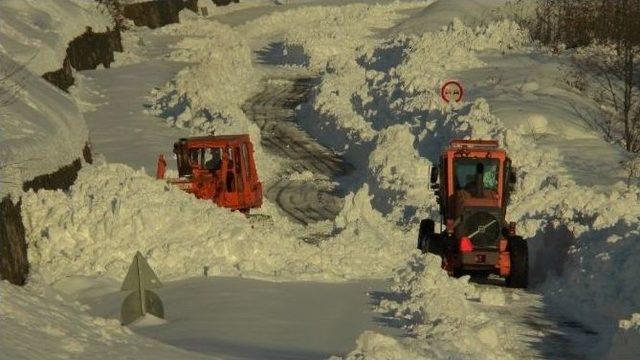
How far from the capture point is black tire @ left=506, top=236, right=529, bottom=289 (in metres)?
20.7

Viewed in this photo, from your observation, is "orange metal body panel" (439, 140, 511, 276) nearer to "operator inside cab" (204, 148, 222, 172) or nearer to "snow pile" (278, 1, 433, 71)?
"operator inside cab" (204, 148, 222, 172)

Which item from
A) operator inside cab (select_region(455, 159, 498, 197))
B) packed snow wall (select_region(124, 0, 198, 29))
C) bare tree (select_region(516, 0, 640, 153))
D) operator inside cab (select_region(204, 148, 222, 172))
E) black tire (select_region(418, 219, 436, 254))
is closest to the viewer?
operator inside cab (select_region(455, 159, 498, 197))

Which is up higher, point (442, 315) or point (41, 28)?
point (41, 28)

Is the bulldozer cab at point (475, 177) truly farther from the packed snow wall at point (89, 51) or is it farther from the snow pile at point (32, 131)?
the packed snow wall at point (89, 51)

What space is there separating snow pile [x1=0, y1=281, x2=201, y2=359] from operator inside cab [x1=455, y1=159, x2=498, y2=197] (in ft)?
25.5

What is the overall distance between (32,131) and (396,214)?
8821mm

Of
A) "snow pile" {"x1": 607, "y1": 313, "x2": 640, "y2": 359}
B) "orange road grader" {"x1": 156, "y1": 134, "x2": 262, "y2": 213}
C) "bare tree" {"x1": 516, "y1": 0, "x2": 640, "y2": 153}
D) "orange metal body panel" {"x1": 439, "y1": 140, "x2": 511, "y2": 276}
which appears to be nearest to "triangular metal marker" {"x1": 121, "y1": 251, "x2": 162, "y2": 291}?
"snow pile" {"x1": 607, "y1": 313, "x2": 640, "y2": 359}

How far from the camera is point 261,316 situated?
17328mm

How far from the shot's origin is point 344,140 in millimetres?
38250

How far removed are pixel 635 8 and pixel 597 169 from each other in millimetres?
19177

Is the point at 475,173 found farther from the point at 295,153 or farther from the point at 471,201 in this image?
the point at 295,153

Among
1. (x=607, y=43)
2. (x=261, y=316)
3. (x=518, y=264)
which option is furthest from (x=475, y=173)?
(x=607, y=43)

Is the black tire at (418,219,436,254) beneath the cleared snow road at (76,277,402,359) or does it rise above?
above

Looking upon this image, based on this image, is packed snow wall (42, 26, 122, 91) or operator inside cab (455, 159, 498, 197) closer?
operator inside cab (455, 159, 498, 197)
